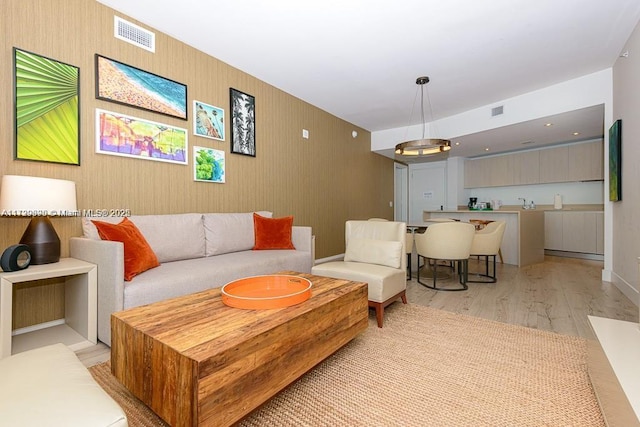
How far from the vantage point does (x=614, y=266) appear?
343 cm

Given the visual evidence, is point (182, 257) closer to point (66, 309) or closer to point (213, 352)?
point (66, 309)

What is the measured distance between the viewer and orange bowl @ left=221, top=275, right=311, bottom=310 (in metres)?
1.40

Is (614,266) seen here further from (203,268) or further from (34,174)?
(34,174)

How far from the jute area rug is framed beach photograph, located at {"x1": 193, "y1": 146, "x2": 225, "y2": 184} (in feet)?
6.56

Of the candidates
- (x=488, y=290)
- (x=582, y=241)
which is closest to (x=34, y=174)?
(x=488, y=290)

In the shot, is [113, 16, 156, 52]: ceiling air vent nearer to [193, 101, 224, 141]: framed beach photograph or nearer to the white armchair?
[193, 101, 224, 141]: framed beach photograph

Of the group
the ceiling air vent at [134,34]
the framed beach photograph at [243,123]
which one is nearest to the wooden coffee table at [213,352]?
the framed beach photograph at [243,123]

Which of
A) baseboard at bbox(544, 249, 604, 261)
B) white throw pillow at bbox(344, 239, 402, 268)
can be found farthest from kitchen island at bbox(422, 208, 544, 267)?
white throw pillow at bbox(344, 239, 402, 268)

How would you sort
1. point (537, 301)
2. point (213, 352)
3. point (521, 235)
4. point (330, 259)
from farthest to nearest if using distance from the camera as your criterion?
point (330, 259)
point (521, 235)
point (537, 301)
point (213, 352)

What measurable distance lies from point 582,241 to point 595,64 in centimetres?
350

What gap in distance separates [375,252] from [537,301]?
1.77m

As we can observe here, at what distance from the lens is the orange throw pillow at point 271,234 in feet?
10.6

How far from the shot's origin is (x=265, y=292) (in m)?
1.73

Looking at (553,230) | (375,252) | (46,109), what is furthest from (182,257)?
(553,230)
